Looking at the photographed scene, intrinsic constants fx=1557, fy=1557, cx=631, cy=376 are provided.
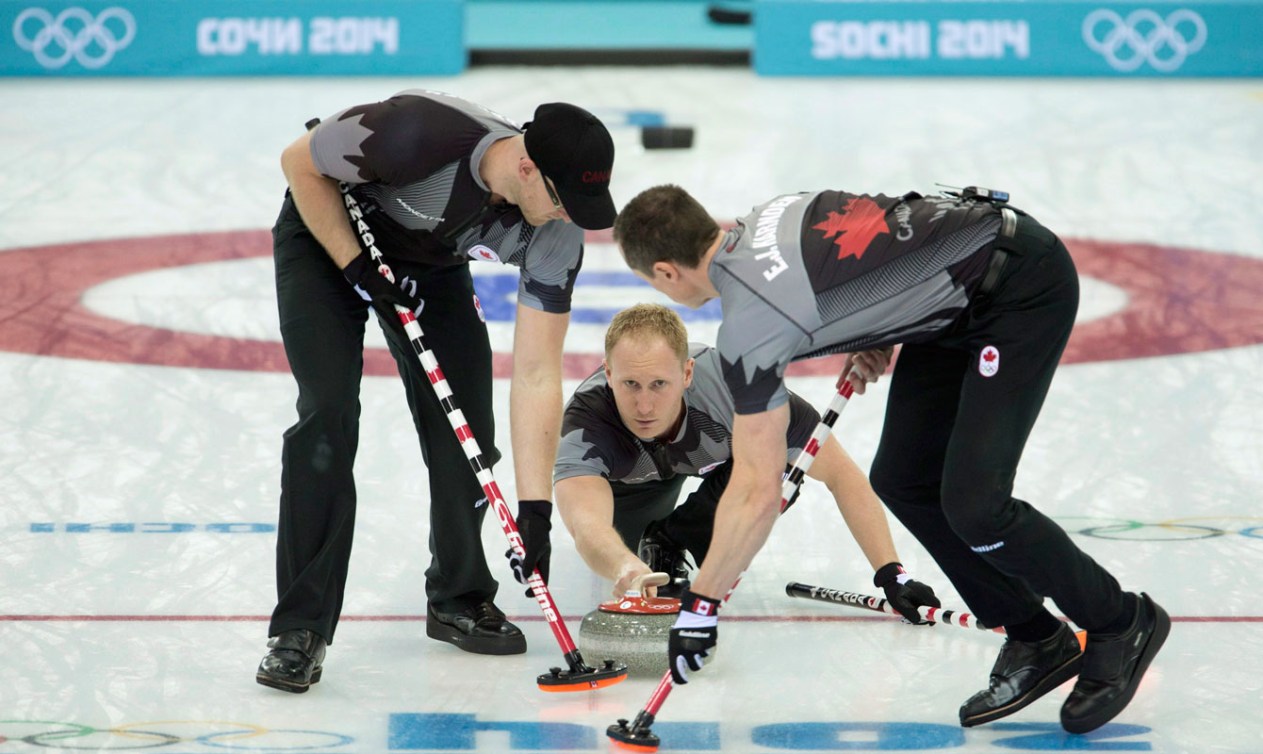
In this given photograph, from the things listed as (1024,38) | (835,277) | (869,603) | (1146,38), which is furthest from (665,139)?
(835,277)

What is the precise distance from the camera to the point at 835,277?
363 centimetres

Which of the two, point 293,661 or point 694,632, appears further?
point 293,661

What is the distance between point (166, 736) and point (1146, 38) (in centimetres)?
1145

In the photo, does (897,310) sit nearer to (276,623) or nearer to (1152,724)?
(1152,724)

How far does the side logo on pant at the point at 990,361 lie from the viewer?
12.4 ft

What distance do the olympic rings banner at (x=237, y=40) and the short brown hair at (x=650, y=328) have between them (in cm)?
903

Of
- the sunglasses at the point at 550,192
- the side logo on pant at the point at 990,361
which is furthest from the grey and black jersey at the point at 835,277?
the sunglasses at the point at 550,192

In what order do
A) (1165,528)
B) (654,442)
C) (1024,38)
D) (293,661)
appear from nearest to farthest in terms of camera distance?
(293,661)
(654,442)
(1165,528)
(1024,38)

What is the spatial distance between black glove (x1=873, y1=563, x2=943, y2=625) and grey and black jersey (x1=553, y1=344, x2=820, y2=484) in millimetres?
454

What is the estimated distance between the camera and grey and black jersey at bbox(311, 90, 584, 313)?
Answer: 4.23 m

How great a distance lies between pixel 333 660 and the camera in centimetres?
429

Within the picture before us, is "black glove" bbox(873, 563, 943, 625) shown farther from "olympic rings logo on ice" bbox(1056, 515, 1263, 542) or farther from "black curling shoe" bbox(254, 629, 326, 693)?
"black curling shoe" bbox(254, 629, 326, 693)

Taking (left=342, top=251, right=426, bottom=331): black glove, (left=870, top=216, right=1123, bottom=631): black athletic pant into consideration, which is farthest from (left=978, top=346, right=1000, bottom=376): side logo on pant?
(left=342, top=251, right=426, bottom=331): black glove

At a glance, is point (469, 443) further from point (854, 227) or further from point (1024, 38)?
point (1024, 38)
